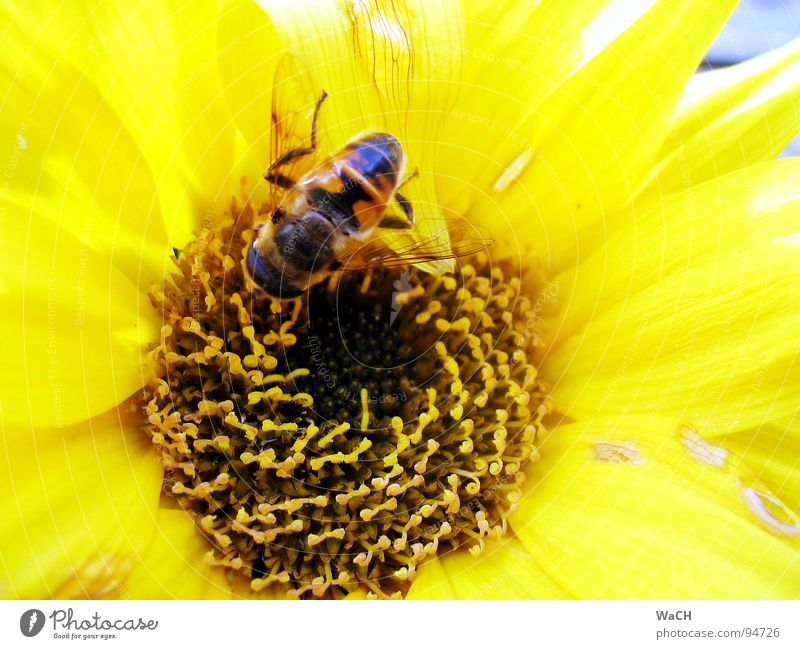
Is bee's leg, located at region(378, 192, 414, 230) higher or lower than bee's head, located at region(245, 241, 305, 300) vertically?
higher

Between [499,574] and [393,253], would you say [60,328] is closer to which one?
[393,253]

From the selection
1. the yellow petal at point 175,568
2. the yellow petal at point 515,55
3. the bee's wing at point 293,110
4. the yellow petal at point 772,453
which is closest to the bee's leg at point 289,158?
the bee's wing at point 293,110

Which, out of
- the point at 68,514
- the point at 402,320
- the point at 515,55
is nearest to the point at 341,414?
the point at 402,320

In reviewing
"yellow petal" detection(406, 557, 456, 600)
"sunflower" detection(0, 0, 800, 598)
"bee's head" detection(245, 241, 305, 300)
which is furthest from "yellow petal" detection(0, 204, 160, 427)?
"yellow petal" detection(406, 557, 456, 600)

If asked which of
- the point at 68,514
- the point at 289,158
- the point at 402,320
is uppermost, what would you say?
the point at 289,158

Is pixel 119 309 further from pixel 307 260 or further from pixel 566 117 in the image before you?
pixel 566 117

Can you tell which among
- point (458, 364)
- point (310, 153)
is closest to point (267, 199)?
point (310, 153)
